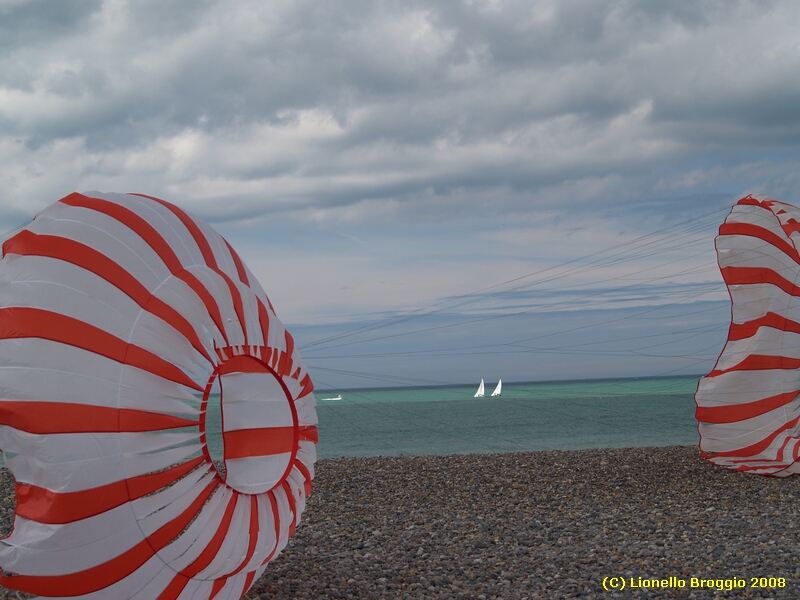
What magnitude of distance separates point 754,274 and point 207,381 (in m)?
10.2

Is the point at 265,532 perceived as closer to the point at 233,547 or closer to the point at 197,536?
the point at 233,547

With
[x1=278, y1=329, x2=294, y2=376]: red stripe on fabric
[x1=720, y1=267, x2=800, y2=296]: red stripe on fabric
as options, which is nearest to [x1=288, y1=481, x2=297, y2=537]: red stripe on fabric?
[x1=278, y1=329, x2=294, y2=376]: red stripe on fabric

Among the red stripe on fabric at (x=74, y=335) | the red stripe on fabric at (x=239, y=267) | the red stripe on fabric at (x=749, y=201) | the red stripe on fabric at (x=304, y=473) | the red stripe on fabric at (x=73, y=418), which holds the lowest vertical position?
the red stripe on fabric at (x=304, y=473)

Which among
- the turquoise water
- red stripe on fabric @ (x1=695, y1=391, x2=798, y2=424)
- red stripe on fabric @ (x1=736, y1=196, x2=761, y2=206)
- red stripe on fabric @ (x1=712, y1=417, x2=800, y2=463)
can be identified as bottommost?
the turquoise water

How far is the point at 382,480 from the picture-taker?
41.4 feet

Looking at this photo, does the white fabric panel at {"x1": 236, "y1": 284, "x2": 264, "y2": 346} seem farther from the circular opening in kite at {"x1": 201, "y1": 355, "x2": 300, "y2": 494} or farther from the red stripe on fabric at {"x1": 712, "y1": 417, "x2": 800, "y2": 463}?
the red stripe on fabric at {"x1": 712, "y1": 417, "x2": 800, "y2": 463}

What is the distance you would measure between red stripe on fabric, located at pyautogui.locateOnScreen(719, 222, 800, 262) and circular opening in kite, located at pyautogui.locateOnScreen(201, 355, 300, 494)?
938cm

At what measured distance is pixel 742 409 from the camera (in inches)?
472

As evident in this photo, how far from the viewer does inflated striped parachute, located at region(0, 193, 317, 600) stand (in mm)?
4367

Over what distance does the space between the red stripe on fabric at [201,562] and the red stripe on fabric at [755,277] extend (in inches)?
397

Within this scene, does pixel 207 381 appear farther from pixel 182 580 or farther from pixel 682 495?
pixel 682 495

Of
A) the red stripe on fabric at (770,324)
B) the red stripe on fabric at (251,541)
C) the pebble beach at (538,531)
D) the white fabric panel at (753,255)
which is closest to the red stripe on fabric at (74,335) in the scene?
the red stripe on fabric at (251,541)

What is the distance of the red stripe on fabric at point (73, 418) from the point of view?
14.3 ft

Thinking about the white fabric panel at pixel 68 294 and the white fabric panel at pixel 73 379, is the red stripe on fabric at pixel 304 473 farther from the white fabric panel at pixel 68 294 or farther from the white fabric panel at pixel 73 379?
the white fabric panel at pixel 68 294
